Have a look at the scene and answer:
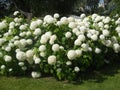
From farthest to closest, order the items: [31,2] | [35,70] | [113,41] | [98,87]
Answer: [31,2], [113,41], [35,70], [98,87]

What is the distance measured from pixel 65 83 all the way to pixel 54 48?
2.79 ft

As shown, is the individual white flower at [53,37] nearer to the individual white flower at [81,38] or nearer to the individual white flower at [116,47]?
the individual white flower at [81,38]

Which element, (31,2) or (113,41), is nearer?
(113,41)

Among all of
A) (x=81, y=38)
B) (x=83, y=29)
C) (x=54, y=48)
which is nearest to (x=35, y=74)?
(x=54, y=48)

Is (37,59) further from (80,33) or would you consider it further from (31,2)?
(31,2)

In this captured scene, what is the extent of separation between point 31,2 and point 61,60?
701 inches

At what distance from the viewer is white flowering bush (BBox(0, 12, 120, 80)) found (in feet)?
27.7

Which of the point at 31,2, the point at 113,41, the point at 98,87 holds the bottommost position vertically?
the point at 98,87

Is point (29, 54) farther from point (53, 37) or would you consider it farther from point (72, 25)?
point (72, 25)

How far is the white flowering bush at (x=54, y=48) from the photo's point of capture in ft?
27.7

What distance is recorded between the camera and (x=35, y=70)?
8.96 metres

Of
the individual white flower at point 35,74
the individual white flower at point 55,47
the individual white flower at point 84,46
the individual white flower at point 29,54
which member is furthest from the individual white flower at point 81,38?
the individual white flower at point 35,74

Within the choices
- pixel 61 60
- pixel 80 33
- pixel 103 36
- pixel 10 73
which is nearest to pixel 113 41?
pixel 103 36

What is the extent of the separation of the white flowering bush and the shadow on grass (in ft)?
0.51
